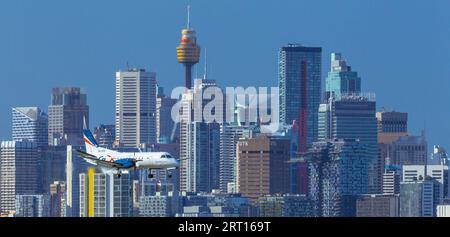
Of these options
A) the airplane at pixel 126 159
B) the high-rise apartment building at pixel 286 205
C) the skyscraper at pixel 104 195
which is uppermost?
the airplane at pixel 126 159

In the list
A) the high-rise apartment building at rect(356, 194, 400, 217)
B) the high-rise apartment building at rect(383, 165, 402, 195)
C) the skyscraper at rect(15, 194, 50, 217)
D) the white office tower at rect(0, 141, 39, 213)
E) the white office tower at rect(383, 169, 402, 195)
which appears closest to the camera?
the skyscraper at rect(15, 194, 50, 217)

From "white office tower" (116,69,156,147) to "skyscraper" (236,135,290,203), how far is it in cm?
726

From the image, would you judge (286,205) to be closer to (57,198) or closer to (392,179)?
(392,179)

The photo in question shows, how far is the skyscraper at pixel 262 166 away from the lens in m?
105

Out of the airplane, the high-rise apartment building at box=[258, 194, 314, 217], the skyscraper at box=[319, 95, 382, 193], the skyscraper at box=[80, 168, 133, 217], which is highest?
the skyscraper at box=[319, 95, 382, 193]

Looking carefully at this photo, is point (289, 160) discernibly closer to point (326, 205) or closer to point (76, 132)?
point (326, 205)

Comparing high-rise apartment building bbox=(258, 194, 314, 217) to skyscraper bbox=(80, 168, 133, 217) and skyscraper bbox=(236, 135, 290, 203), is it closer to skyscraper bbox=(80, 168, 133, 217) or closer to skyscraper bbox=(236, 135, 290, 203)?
skyscraper bbox=(236, 135, 290, 203)

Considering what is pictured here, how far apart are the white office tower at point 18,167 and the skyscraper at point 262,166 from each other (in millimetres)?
14387

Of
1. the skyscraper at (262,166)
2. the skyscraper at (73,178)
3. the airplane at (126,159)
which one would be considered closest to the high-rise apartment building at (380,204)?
the skyscraper at (262,166)

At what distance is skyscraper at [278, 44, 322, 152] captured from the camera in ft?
411

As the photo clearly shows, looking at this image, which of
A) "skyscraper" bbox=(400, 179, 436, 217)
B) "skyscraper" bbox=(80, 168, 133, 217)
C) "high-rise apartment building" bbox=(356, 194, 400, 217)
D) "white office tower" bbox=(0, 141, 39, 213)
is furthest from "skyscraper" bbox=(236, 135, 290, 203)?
"white office tower" bbox=(0, 141, 39, 213)

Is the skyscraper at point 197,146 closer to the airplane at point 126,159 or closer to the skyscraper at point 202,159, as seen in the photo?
the skyscraper at point 202,159
